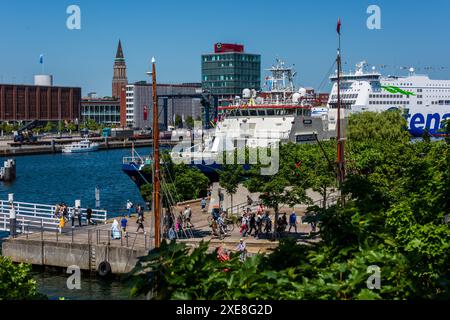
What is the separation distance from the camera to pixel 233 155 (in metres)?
43.4

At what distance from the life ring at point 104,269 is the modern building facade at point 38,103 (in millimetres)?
143176

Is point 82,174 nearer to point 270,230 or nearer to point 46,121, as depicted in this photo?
point 270,230

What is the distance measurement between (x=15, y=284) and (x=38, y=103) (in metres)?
167

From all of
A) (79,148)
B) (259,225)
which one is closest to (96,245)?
(259,225)

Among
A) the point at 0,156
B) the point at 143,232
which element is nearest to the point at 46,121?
the point at 0,156

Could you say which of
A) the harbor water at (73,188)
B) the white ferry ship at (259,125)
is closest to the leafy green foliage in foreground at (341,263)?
the harbor water at (73,188)

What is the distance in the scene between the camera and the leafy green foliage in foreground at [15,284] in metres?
11.6

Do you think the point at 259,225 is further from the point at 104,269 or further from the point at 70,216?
the point at 70,216

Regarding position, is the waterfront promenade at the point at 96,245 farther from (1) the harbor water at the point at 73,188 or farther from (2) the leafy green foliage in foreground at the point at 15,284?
(2) the leafy green foliage in foreground at the point at 15,284

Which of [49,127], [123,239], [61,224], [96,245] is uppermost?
[49,127]

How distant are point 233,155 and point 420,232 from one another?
28.3 meters

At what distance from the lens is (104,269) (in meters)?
27.3

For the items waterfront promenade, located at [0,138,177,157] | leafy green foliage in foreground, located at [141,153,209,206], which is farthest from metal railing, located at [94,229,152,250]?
waterfront promenade, located at [0,138,177,157]

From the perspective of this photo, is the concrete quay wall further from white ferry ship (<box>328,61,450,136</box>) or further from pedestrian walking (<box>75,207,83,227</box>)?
white ferry ship (<box>328,61,450,136</box>)
